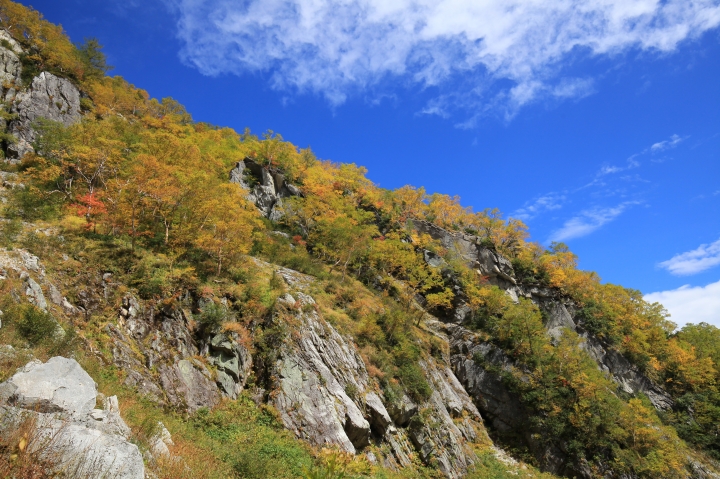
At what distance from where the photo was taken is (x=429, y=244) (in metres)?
42.1

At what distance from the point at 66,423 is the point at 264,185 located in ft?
123

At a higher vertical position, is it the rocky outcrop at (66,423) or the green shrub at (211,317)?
the green shrub at (211,317)

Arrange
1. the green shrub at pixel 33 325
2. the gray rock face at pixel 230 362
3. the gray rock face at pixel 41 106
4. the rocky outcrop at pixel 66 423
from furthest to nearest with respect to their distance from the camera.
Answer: the gray rock face at pixel 41 106 → the gray rock face at pixel 230 362 → the green shrub at pixel 33 325 → the rocky outcrop at pixel 66 423

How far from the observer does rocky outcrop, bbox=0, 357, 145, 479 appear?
5020 millimetres

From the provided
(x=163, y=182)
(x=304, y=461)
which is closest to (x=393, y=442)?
(x=304, y=461)

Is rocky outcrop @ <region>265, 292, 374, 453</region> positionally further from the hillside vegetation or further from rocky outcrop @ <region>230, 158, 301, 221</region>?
rocky outcrop @ <region>230, 158, 301, 221</region>

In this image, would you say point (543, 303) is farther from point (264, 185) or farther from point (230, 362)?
point (230, 362)

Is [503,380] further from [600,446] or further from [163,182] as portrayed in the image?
[163,182]

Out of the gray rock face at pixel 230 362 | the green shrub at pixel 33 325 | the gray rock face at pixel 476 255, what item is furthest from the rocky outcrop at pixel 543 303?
the green shrub at pixel 33 325

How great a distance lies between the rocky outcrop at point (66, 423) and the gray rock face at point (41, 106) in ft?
90.9

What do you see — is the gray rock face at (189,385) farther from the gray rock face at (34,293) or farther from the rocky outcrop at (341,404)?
the gray rock face at (34,293)

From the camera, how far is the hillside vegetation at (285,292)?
12.0 meters

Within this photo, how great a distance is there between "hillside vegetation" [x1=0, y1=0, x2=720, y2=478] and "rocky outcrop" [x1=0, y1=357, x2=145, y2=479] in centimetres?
47

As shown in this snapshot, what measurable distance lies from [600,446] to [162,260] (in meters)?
30.1
